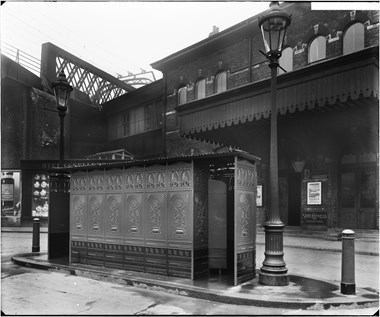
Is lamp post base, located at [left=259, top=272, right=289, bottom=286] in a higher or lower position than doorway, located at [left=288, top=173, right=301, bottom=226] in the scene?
lower

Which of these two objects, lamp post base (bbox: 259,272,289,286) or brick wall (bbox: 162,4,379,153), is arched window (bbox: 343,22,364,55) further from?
lamp post base (bbox: 259,272,289,286)

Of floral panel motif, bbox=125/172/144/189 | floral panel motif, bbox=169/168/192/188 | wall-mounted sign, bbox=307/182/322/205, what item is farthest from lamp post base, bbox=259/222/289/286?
wall-mounted sign, bbox=307/182/322/205

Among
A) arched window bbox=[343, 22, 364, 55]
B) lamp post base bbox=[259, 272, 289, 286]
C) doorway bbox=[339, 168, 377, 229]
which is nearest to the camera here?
lamp post base bbox=[259, 272, 289, 286]

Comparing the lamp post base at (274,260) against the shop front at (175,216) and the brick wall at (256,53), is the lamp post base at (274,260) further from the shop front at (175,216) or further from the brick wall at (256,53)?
the brick wall at (256,53)

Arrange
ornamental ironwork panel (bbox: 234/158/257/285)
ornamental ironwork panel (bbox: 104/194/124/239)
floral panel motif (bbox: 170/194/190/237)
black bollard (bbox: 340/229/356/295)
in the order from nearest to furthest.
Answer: black bollard (bbox: 340/229/356/295)
ornamental ironwork panel (bbox: 234/158/257/285)
floral panel motif (bbox: 170/194/190/237)
ornamental ironwork panel (bbox: 104/194/124/239)

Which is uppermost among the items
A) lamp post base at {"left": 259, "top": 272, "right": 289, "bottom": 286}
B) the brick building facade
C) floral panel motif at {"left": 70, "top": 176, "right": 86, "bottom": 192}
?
the brick building facade

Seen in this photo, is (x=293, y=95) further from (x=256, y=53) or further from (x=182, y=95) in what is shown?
(x=182, y=95)

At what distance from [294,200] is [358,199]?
3226 mm

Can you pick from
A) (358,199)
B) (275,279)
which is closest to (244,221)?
(275,279)

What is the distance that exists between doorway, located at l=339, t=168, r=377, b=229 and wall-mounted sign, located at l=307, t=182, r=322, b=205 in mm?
882

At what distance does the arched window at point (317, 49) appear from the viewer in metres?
18.0

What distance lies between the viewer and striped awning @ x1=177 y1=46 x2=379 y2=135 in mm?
10898

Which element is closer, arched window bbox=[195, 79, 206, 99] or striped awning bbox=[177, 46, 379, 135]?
striped awning bbox=[177, 46, 379, 135]

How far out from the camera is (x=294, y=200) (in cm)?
1966
